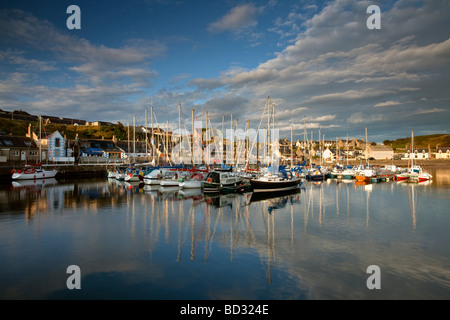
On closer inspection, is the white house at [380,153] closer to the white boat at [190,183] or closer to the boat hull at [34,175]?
the white boat at [190,183]

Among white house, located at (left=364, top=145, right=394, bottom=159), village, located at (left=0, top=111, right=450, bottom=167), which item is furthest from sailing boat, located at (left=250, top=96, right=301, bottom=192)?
white house, located at (left=364, top=145, right=394, bottom=159)

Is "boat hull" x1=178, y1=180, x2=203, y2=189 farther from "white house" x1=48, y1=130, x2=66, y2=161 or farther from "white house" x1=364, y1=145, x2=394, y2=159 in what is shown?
"white house" x1=364, y1=145, x2=394, y2=159

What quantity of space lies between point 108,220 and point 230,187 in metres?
17.1

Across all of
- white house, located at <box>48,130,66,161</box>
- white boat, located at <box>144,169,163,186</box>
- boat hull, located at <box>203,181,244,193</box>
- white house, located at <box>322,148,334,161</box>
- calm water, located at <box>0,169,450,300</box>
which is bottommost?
calm water, located at <box>0,169,450,300</box>

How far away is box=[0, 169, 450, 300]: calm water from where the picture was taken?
8.44m

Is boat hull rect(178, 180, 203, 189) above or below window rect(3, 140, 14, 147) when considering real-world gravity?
below

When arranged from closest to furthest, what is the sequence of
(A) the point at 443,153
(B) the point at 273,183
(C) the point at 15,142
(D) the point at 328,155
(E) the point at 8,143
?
(B) the point at 273,183 < (E) the point at 8,143 < (C) the point at 15,142 < (D) the point at 328,155 < (A) the point at 443,153

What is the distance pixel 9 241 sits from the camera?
13.1 m

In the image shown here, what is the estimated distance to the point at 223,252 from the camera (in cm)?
1178

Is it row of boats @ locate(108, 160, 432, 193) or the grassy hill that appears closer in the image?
row of boats @ locate(108, 160, 432, 193)

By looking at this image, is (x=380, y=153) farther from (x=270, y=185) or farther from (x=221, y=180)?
(x=221, y=180)

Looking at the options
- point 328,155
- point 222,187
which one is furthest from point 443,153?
point 222,187
